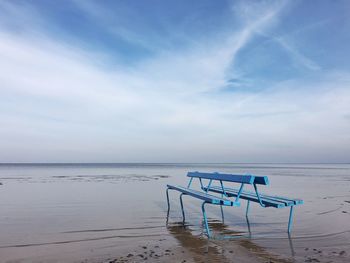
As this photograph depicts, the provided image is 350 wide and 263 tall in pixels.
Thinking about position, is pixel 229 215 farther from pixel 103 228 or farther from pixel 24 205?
pixel 24 205

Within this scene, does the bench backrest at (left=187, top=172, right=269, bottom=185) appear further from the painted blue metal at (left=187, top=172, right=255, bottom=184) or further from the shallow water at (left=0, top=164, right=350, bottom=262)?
the shallow water at (left=0, top=164, right=350, bottom=262)

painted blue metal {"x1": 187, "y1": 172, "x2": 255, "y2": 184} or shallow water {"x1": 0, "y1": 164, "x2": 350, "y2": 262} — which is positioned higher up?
painted blue metal {"x1": 187, "y1": 172, "x2": 255, "y2": 184}

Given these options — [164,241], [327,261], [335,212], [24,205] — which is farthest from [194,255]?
[24,205]

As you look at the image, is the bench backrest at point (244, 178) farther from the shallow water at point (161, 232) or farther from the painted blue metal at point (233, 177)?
the shallow water at point (161, 232)

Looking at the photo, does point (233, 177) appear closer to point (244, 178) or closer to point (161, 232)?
point (244, 178)

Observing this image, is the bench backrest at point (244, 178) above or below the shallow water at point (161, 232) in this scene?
above

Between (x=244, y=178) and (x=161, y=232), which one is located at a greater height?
(x=244, y=178)

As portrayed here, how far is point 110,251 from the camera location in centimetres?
587

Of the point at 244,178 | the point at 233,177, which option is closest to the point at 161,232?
the point at 233,177

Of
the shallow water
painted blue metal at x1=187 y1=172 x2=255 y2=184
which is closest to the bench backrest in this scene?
painted blue metal at x1=187 y1=172 x2=255 y2=184

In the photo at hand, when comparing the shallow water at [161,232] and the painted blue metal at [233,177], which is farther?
the painted blue metal at [233,177]

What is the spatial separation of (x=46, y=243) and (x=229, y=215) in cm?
525

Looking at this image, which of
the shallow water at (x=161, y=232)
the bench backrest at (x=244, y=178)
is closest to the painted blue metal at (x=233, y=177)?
the bench backrest at (x=244, y=178)

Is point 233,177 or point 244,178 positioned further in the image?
point 233,177
